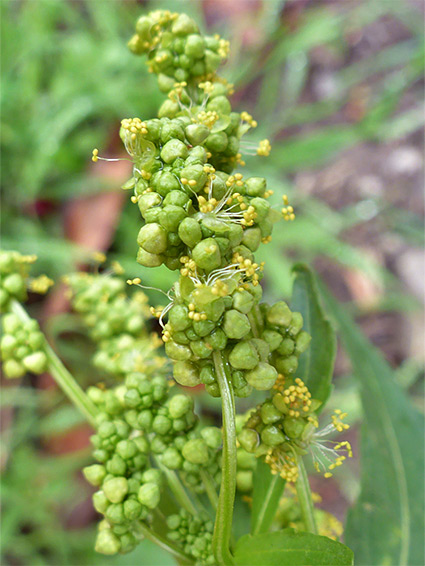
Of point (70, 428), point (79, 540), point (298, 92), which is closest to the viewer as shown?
point (79, 540)

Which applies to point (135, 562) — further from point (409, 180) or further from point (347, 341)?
point (409, 180)

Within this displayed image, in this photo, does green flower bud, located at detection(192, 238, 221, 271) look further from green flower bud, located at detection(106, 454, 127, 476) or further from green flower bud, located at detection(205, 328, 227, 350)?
green flower bud, located at detection(106, 454, 127, 476)

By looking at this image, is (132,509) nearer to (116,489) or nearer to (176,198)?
(116,489)

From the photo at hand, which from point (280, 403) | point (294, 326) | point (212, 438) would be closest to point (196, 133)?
point (294, 326)

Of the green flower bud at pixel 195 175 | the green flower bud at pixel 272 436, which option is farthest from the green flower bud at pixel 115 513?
the green flower bud at pixel 195 175

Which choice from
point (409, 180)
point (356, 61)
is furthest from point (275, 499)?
point (356, 61)

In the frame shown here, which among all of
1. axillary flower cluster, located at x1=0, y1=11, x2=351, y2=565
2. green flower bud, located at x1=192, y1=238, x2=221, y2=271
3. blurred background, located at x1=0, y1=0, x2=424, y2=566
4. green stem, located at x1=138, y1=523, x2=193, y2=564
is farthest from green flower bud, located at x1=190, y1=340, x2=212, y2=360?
blurred background, located at x1=0, y1=0, x2=424, y2=566

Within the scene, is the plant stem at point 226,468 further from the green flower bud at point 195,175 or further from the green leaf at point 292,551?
the green flower bud at point 195,175
